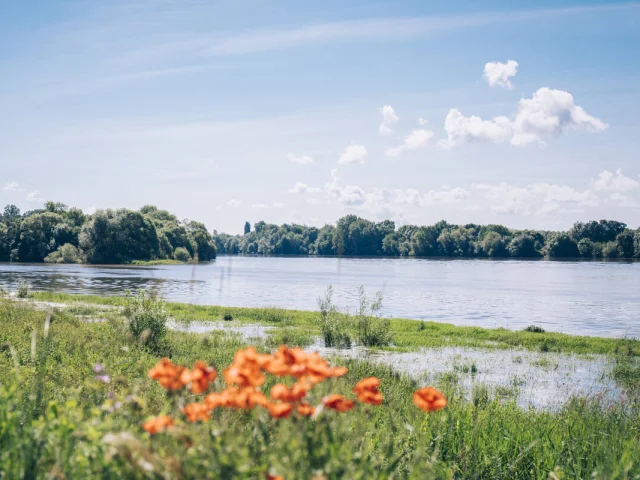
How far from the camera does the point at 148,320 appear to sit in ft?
50.6

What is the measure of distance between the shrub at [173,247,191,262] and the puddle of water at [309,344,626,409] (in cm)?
10227

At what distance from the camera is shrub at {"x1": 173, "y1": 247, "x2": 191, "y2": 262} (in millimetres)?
118750

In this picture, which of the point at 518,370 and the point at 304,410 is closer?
the point at 304,410

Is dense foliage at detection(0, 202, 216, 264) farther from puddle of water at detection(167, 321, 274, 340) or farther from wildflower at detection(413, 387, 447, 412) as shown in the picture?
wildflower at detection(413, 387, 447, 412)

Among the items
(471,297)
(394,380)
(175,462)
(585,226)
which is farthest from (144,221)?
(585,226)

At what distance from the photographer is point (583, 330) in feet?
95.3

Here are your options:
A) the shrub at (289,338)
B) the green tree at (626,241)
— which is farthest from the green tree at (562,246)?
the shrub at (289,338)

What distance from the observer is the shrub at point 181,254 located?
119 m

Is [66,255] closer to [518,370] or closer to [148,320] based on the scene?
[148,320]

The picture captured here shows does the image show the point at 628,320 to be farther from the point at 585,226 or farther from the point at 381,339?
the point at 585,226

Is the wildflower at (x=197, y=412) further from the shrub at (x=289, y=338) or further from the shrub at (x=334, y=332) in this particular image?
the shrub at (x=334, y=332)

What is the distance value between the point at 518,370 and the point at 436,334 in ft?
25.0

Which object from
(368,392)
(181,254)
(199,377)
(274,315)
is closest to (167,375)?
(199,377)

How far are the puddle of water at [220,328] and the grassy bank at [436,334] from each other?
2.35 feet
